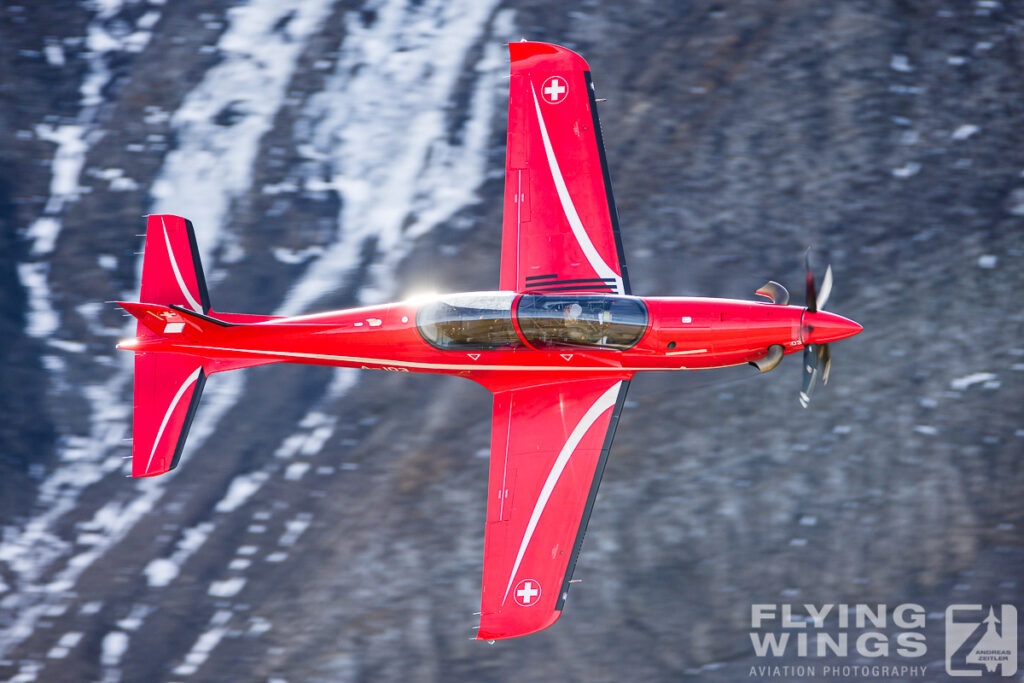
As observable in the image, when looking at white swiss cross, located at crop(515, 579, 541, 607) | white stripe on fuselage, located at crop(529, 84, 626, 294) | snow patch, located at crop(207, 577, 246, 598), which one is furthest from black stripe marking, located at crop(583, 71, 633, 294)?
snow patch, located at crop(207, 577, 246, 598)

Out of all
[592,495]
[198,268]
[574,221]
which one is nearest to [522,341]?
[574,221]

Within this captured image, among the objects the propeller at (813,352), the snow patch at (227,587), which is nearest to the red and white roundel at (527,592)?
the propeller at (813,352)

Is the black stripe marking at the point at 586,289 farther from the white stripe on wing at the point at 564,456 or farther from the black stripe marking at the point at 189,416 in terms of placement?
the black stripe marking at the point at 189,416

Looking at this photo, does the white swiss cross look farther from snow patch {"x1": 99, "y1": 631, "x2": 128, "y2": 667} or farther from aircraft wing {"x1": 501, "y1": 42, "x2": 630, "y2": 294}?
snow patch {"x1": 99, "y1": 631, "x2": 128, "y2": 667}

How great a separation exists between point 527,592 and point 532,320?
3.60 meters

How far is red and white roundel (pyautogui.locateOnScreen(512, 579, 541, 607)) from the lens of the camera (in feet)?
37.5

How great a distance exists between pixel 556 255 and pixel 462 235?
2367 mm

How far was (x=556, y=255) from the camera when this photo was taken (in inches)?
497

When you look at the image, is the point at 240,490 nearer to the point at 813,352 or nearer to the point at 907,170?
the point at 813,352

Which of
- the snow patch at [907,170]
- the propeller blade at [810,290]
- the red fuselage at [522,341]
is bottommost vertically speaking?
the red fuselage at [522,341]

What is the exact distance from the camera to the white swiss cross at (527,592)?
11.4 metres

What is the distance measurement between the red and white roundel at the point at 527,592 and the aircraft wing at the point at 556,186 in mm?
4010

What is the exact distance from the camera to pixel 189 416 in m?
12.7

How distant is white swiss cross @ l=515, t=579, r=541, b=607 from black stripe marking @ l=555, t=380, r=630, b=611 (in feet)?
0.94
